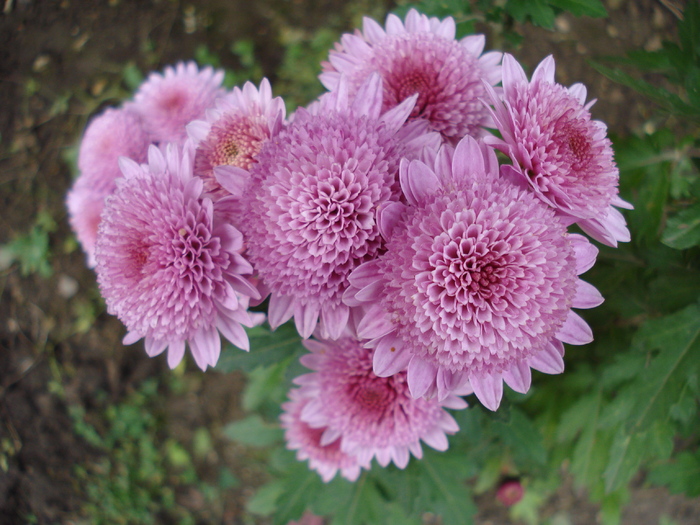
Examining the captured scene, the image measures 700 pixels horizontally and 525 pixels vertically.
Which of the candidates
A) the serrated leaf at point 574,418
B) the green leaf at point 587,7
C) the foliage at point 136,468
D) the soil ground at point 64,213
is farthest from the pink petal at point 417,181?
the foliage at point 136,468

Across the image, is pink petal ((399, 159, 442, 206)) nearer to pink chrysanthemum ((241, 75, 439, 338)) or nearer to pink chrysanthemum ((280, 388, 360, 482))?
pink chrysanthemum ((241, 75, 439, 338))

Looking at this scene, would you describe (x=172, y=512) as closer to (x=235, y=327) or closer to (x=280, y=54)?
(x=235, y=327)

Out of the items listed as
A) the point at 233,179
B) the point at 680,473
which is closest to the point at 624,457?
the point at 680,473

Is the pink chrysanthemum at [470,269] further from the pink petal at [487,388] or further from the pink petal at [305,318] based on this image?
the pink petal at [305,318]

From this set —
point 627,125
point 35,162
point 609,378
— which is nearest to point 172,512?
point 35,162

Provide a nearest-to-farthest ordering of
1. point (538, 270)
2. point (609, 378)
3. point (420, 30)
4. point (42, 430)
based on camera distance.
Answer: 1. point (538, 270)
2. point (420, 30)
3. point (609, 378)
4. point (42, 430)
